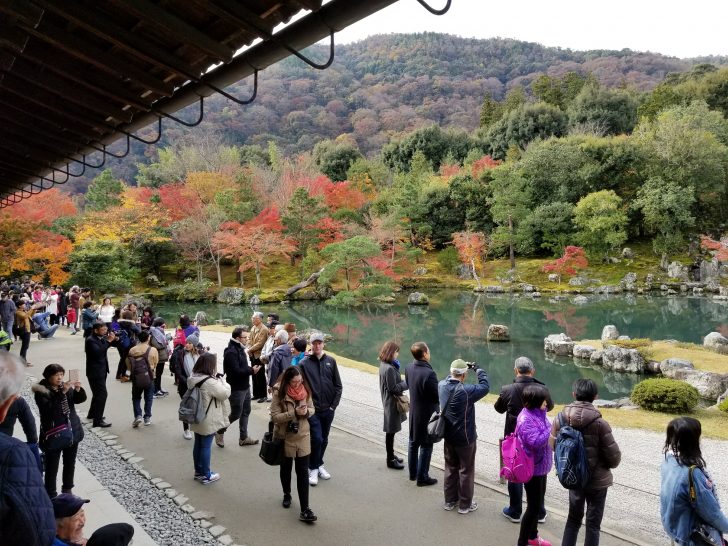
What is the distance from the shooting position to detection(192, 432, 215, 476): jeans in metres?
3.90

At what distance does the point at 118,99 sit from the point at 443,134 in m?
42.1

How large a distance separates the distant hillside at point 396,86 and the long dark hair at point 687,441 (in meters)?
55.8

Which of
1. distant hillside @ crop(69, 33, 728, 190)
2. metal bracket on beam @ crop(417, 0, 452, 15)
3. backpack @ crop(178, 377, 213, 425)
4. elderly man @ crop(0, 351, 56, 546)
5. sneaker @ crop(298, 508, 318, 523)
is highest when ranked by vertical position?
distant hillside @ crop(69, 33, 728, 190)

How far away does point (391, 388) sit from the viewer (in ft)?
13.8

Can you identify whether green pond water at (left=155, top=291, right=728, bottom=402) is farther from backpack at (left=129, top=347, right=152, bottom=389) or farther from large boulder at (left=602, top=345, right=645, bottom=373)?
backpack at (left=129, top=347, right=152, bottom=389)

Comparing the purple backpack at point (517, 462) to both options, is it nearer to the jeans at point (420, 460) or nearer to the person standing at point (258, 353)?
the jeans at point (420, 460)

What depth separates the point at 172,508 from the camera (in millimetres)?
3508

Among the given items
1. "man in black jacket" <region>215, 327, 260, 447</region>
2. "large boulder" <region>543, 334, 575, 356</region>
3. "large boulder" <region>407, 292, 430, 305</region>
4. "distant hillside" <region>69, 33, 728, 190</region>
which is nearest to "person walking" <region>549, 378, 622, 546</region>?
"man in black jacket" <region>215, 327, 260, 447</region>

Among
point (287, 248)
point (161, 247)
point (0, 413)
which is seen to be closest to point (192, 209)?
point (161, 247)

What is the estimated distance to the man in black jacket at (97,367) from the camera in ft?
16.8

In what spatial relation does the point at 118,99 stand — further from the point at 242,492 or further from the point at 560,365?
the point at 560,365

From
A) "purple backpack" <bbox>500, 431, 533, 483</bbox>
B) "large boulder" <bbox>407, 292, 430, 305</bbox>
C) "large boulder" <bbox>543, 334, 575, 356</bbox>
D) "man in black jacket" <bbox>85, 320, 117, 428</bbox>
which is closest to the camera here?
"purple backpack" <bbox>500, 431, 533, 483</bbox>

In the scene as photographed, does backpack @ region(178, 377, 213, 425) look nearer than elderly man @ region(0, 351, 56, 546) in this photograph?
No

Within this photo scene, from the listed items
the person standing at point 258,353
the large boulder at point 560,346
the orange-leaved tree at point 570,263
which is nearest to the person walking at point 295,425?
the person standing at point 258,353
